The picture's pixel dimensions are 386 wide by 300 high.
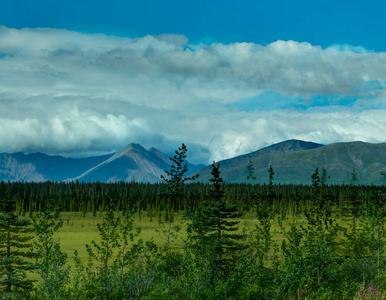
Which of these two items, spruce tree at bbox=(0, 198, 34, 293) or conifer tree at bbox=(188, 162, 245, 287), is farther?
spruce tree at bbox=(0, 198, 34, 293)

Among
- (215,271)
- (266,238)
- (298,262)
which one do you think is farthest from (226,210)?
(298,262)

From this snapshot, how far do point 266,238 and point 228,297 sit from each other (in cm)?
1056

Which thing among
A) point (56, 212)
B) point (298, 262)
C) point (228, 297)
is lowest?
point (228, 297)

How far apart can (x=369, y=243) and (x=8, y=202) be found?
30663 mm

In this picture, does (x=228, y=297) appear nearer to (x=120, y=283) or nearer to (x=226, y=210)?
(x=120, y=283)

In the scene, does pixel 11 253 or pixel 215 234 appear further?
pixel 215 234

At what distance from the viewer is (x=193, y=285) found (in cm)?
2405

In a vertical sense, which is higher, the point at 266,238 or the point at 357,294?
the point at 266,238

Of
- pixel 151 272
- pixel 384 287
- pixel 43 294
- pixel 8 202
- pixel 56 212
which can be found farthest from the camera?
pixel 8 202

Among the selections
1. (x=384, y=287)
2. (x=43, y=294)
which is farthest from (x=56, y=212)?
(x=384, y=287)

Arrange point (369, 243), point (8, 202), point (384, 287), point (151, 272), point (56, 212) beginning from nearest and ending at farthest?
point (151, 272)
point (384, 287)
point (56, 212)
point (369, 243)
point (8, 202)

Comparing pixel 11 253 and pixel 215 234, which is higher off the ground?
pixel 215 234

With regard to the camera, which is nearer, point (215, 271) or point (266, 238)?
point (215, 271)

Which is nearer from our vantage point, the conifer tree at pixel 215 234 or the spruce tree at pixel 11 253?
the conifer tree at pixel 215 234
